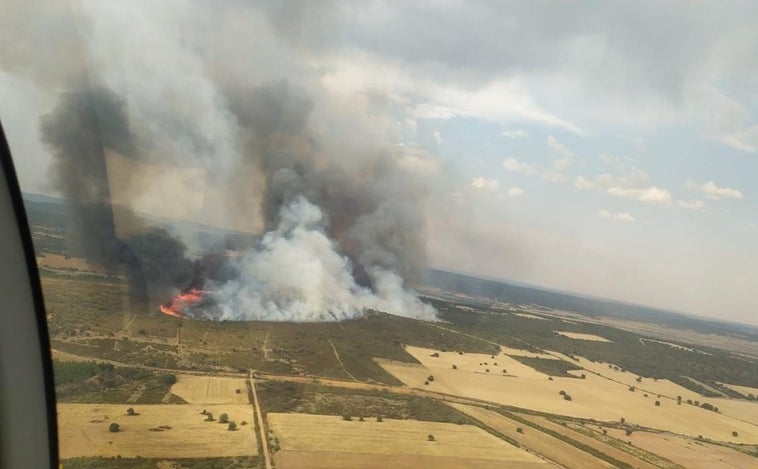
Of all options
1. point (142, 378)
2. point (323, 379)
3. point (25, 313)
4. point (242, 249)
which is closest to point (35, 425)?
point (25, 313)

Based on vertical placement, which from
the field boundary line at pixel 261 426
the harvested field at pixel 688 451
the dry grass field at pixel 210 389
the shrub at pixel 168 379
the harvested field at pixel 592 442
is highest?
the harvested field at pixel 688 451

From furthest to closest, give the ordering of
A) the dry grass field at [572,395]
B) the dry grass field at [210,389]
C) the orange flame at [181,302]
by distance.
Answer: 1. the orange flame at [181,302]
2. the dry grass field at [572,395]
3. the dry grass field at [210,389]

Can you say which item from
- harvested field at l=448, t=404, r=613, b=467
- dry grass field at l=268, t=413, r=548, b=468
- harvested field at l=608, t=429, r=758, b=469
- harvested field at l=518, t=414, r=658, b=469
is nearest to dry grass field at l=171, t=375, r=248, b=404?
dry grass field at l=268, t=413, r=548, b=468

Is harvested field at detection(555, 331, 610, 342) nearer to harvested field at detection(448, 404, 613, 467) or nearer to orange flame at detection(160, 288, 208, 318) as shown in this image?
harvested field at detection(448, 404, 613, 467)

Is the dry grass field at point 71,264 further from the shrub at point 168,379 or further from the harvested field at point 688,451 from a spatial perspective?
the harvested field at point 688,451

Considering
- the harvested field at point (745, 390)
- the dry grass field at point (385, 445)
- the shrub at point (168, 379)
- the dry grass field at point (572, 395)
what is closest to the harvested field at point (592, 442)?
the dry grass field at point (572, 395)

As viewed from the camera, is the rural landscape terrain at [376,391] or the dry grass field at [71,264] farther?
the rural landscape terrain at [376,391]
